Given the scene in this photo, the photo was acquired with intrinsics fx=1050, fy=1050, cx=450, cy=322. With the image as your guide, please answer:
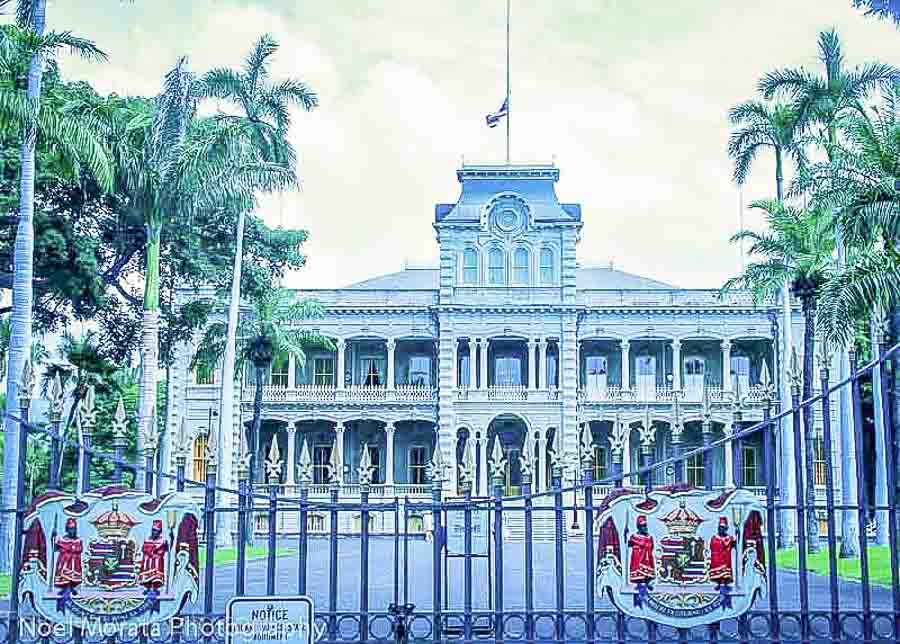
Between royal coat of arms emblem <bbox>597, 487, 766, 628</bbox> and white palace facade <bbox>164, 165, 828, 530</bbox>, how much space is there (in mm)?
30739

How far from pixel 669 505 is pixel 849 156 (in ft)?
48.1

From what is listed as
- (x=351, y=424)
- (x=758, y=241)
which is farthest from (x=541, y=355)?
(x=758, y=241)

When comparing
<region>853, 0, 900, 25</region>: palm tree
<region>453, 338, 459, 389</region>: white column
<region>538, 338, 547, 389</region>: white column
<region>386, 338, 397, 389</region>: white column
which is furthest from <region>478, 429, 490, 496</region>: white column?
<region>853, 0, 900, 25</region>: palm tree

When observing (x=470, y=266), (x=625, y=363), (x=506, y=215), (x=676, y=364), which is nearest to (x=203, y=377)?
(x=470, y=266)

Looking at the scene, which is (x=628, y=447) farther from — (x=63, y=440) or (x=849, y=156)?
(x=63, y=440)

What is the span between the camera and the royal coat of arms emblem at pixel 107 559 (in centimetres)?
858

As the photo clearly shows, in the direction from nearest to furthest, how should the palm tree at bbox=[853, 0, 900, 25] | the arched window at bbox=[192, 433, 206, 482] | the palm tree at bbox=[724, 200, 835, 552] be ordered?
the palm tree at bbox=[853, 0, 900, 25]
the palm tree at bbox=[724, 200, 835, 552]
the arched window at bbox=[192, 433, 206, 482]

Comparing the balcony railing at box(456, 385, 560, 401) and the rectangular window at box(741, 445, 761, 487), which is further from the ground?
the balcony railing at box(456, 385, 560, 401)

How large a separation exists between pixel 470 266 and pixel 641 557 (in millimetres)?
33045

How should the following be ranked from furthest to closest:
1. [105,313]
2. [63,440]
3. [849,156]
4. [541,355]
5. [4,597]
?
[541,355] < [105,313] < [849,156] < [4,597] < [63,440]

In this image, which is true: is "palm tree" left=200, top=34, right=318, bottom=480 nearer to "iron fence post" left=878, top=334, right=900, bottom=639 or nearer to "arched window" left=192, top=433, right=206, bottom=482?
"arched window" left=192, top=433, right=206, bottom=482

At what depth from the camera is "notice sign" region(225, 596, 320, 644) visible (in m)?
7.69

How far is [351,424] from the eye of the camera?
4316cm

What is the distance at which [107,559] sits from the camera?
340 inches
